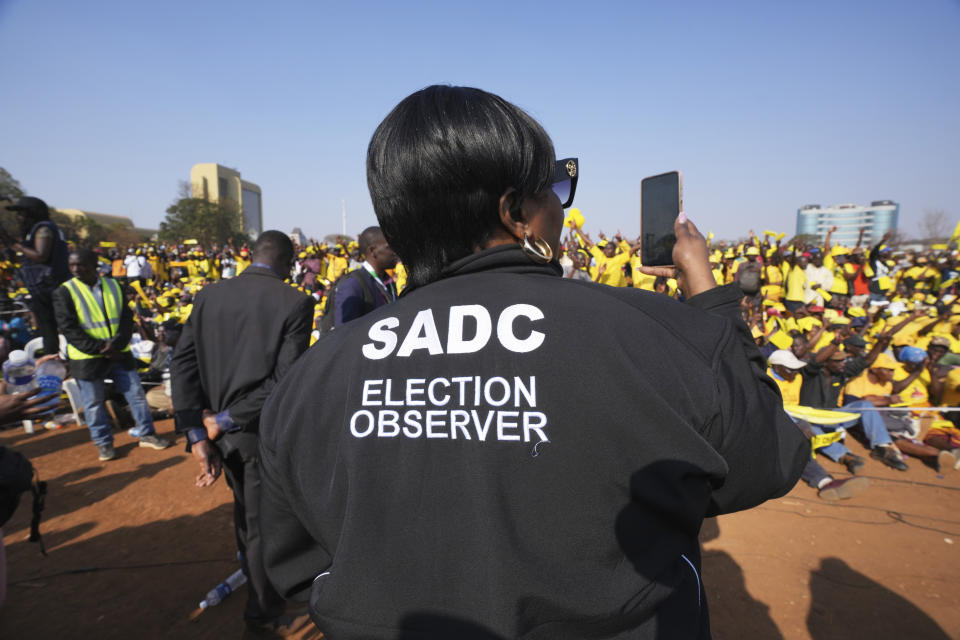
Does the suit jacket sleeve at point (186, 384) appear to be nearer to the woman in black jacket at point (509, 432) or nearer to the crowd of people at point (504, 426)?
the crowd of people at point (504, 426)

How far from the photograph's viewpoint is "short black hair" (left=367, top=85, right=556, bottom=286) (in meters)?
0.95

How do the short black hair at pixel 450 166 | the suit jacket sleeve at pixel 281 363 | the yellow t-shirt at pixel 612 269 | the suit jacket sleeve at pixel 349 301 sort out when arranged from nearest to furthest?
the short black hair at pixel 450 166 < the suit jacket sleeve at pixel 281 363 < the suit jacket sleeve at pixel 349 301 < the yellow t-shirt at pixel 612 269

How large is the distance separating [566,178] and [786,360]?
6.03m

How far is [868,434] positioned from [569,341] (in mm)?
6787

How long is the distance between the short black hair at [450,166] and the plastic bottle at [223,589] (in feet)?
11.2

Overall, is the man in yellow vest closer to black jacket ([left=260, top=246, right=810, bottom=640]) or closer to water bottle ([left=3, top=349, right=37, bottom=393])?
water bottle ([left=3, top=349, right=37, bottom=393])

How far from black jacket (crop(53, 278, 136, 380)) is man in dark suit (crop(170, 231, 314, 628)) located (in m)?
3.29

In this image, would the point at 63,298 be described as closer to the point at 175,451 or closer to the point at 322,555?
the point at 175,451

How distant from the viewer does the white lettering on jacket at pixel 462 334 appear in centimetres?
86

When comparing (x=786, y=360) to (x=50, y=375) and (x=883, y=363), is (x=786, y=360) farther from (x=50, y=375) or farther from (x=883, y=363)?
(x=50, y=375)

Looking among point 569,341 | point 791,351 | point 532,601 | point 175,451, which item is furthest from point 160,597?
point 791,351

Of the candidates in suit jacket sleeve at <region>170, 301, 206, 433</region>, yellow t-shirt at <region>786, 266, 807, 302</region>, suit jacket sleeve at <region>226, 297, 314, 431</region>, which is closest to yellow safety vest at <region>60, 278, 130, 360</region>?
suit jacket sleeve at <region>170, 301, 206, 433</region>

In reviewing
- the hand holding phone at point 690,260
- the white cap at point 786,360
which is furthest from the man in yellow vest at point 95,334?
the white cap at point 786,360

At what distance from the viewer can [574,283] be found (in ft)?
3.00
